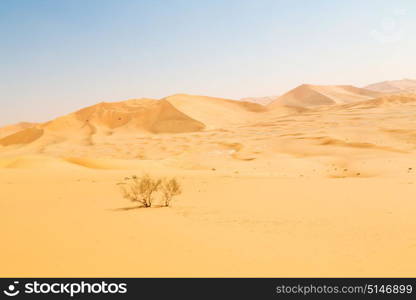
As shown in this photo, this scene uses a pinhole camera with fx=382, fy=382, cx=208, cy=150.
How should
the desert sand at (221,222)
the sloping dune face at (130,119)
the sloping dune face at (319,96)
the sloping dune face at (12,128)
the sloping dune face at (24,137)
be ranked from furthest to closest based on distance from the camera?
the sloping dune face at (319,96) → the sloping dune face at (12,128) → the sloping dune face at (130,119) → the sloping dune face at (24,137) → the desert sand at (221,222)

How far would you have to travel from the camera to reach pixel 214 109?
5322 centimetres

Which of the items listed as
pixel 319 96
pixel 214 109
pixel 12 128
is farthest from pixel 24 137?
pixel 319 96

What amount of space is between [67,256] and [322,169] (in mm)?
14154

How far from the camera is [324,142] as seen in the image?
26.8 meters

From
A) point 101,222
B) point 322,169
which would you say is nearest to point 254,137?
point 322,169

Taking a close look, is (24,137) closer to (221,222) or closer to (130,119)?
(130,119)

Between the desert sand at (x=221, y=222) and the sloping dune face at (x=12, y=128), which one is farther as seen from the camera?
the sloping dune face at (x=12, y=128)

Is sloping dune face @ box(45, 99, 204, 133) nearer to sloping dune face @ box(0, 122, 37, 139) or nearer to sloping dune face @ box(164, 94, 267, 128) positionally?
sloping dune face @ box(164, 94, 267, 128)

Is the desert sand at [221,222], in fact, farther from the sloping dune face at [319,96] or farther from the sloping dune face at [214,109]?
the sloping dune face at [319,96]

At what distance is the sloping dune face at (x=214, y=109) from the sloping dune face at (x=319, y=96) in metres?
8.48

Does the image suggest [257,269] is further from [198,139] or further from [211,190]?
[198,139]

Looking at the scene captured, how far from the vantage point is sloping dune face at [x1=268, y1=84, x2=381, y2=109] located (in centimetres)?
6800

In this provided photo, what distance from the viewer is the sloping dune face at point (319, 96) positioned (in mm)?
68000

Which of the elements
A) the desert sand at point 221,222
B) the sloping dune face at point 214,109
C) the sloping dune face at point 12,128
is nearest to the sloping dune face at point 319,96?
the sloping dune face at point 214,109
